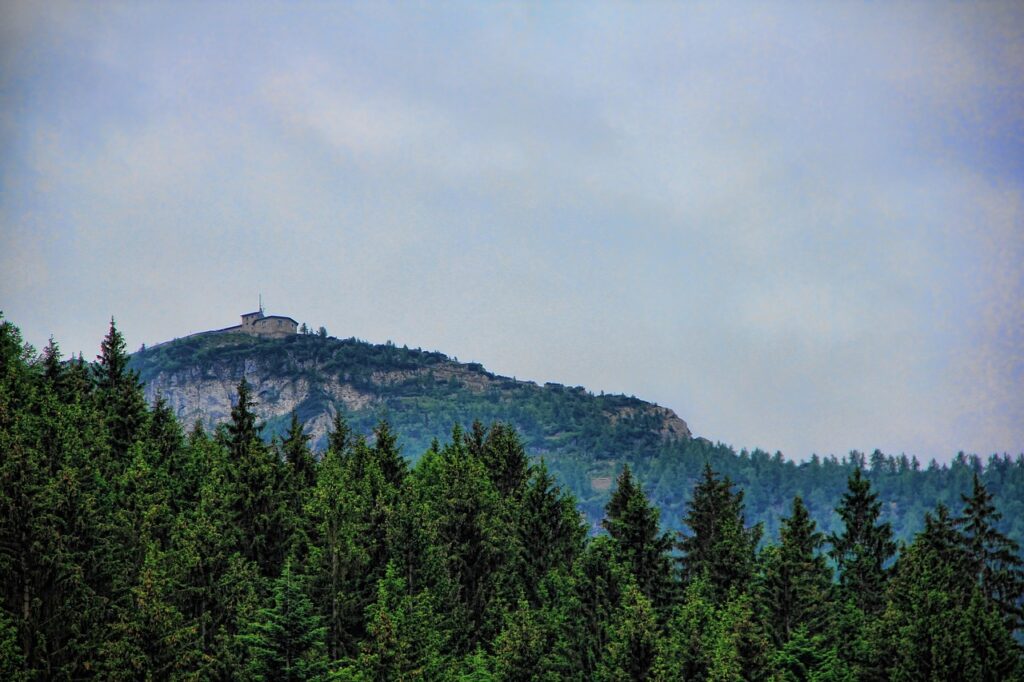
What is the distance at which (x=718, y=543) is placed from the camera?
7419 cm

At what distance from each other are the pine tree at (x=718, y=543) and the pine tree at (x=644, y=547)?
3718 millimetres

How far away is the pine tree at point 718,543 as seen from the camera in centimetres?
7262

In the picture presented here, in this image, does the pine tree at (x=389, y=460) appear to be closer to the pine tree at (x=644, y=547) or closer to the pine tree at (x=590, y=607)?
the pine tree at (x=644, y=547)

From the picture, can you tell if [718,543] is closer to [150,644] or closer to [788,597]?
[788,597]

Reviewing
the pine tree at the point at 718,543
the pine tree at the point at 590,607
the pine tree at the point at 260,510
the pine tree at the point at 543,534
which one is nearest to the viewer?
the pine tree at the point at 590,607

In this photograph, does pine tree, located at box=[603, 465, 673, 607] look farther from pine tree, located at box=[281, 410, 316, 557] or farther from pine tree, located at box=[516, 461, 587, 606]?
pine tree, located at box=[281, 410, 316, 557]

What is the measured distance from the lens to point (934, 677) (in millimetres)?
59094

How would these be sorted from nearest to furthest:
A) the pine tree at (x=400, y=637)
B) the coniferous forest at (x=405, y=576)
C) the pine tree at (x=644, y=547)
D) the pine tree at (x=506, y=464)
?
1. the coniferous forest at (x=405, y=576)
2. the pine tree at (x=400, y=637)
3. the pine tree at (x=644, y=547)
4. the pine tree at (x=506, y=464)

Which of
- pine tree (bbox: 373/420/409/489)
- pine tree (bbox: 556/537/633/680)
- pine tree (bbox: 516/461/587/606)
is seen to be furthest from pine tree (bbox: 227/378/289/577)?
pine tree (bbox: 556/537/633/680)

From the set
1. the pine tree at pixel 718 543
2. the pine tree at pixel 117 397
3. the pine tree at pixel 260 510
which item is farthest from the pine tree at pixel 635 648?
the pine tree at pixel 117 397

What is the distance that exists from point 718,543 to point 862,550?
9.37 metres

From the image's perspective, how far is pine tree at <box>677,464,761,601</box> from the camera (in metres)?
72.6

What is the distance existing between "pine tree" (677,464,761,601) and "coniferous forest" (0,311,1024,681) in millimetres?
192

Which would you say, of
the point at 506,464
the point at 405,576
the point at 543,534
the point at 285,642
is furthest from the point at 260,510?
the point at 506,464
